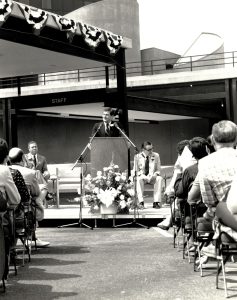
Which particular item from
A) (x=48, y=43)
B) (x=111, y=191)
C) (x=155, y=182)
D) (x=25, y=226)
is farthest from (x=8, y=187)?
(x=155, y=182)

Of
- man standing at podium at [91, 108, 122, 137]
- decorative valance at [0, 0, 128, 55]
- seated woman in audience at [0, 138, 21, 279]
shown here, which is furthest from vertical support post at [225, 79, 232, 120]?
seated woman in audience at [0, 138, 21, 279]

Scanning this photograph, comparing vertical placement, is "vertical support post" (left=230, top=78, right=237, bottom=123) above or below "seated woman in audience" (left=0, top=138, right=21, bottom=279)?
above

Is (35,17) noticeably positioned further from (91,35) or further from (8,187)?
(8,187)

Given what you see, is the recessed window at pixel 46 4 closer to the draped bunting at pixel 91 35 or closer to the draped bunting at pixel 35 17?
the draped bunting at pixel 91 35

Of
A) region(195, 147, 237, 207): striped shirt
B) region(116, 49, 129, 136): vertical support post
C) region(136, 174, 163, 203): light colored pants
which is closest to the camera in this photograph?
region(195, 147, 237, 207): striped shirt

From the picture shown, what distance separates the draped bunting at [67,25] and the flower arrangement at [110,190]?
10.3ft

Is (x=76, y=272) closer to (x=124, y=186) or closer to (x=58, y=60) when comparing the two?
(x=124, y=186)

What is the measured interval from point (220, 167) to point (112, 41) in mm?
9114

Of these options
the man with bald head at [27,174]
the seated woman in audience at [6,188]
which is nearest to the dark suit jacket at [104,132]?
the man with bald head at [27,174]

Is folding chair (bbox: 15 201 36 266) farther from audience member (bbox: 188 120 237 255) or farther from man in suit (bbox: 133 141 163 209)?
man in suit (bbox: 133 141 163 209)

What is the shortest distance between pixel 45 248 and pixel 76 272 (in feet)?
7.70

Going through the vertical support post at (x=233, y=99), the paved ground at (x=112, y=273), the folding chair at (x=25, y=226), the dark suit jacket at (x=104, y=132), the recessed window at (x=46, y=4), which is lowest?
the paved ground at (x=112, y=273)

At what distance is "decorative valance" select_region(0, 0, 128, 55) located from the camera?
11.5m

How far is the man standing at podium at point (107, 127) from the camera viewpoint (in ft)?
39.8
